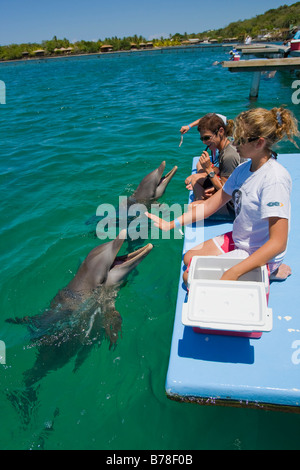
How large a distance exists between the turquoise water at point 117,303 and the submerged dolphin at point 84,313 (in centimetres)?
16

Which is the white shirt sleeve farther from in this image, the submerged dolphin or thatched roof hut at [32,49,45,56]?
thatched roof hut at [32,49,45,56]

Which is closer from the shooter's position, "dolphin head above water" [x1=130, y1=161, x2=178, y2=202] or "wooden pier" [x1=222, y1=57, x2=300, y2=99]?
"dolphin head above water" [x1=130, y1=161, x2=178, y2=202]

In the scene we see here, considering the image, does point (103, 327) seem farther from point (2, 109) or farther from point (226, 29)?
point (226, 29)

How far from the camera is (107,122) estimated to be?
12.1 meters

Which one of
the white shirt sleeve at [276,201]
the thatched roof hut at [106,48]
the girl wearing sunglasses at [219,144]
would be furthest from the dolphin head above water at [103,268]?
the thatched roof hut at [106,48]

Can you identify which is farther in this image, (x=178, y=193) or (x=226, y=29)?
(x=226, y=29)

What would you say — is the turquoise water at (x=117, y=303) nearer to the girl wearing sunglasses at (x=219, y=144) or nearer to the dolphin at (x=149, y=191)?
the dolphin at (x=149, y=191)

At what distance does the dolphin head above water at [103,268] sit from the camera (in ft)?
12.3

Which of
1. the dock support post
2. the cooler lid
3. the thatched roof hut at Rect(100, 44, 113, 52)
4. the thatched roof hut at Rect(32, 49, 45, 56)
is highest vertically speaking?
the thatched roof hut at Rect(100, 44, 113, 52)

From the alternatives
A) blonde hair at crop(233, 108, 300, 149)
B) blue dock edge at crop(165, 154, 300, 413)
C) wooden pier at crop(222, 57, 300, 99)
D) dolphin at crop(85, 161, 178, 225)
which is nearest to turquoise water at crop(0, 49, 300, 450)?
dolphin at crop(85, 161, 178, 225)

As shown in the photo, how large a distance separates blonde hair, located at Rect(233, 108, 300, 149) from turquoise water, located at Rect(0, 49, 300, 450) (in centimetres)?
213

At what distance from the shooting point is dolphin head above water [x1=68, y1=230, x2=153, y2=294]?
3750 mm

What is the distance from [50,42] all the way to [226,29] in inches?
2155

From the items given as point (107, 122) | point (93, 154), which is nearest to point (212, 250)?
point (93, 154)
